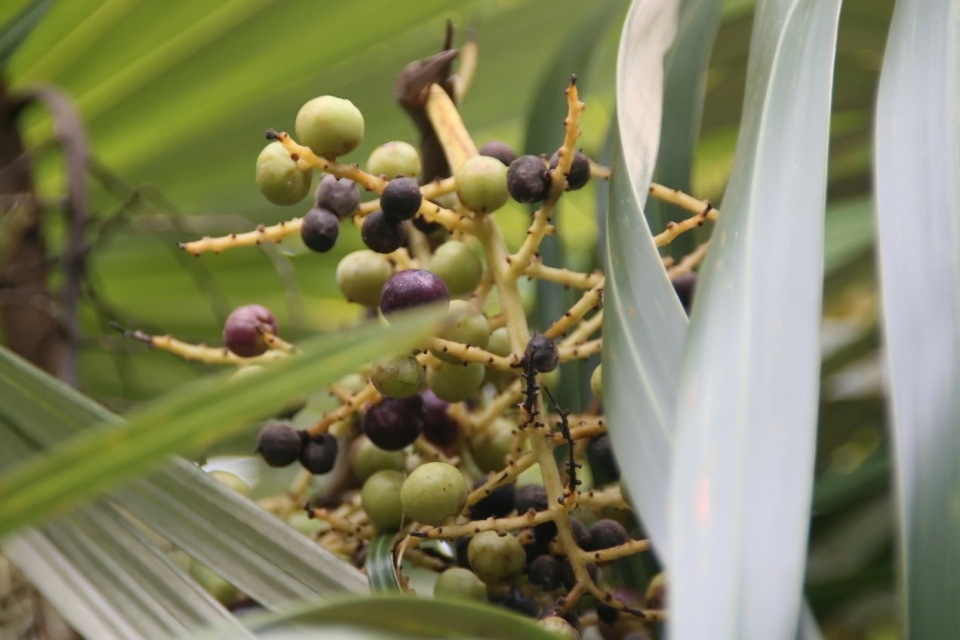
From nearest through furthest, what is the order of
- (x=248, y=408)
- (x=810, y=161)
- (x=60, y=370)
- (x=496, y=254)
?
(x=248, y=408) → (x=810, y=161) → (x=496, y=254) → (x=60, y=370)

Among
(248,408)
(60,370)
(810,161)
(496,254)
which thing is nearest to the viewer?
(248,408)

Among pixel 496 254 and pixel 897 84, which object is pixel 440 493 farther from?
pixel 897 84

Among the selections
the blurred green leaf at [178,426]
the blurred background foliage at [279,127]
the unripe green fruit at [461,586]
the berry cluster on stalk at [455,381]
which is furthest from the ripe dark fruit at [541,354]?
the blurred background foliage at [279,127]

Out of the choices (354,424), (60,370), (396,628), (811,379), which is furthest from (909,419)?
(60,370)

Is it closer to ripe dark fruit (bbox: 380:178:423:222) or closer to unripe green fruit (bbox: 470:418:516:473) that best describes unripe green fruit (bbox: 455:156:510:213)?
ripe dark fruit (bbox: 380:178:423:222)

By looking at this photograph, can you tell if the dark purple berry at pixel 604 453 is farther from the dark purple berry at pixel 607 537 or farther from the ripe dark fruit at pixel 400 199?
the ripe dark fruit at pixel 400 199

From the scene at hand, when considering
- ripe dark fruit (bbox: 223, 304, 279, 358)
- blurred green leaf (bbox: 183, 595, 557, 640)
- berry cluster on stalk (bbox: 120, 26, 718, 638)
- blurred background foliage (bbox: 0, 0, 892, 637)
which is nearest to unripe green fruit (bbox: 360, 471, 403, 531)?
berry cluster on stalk (bbox: 120, 26, 718, 638)

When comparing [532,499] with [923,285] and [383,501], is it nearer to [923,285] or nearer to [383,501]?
[383,501]
